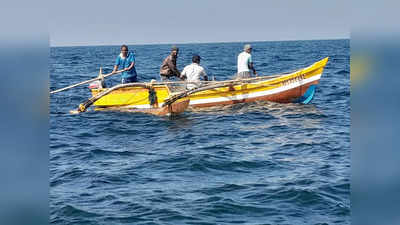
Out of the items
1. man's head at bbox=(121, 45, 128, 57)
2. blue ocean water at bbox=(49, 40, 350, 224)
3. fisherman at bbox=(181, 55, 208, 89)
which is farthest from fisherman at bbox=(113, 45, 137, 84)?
fisherman at bbox=(181, 55, 208, 89)

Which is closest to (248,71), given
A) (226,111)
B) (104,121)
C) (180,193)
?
(226,111)

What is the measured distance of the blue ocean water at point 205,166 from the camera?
664cm

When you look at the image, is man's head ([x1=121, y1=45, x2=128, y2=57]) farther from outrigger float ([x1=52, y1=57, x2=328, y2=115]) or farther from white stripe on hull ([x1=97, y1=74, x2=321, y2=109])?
white stripe on hull ([x1=97, y1=74, x2=321, y2=109])

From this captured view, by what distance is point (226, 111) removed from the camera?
15141 millimetres

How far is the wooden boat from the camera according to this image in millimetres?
15242

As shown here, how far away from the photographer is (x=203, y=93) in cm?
1545

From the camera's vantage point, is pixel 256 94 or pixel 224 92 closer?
pixel 224 92

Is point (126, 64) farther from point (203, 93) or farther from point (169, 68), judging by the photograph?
point (203, 93)

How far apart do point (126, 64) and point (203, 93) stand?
260 cm

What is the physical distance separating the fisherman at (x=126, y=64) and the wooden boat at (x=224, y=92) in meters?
0.59

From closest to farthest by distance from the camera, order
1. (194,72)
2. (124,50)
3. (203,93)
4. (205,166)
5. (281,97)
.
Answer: (205,166) < (194,72) < (124,50) < (203,93) < (281,97)

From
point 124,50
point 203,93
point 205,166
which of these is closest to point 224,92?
point 203,93

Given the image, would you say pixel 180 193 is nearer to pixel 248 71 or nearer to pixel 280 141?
pixel 280 141
